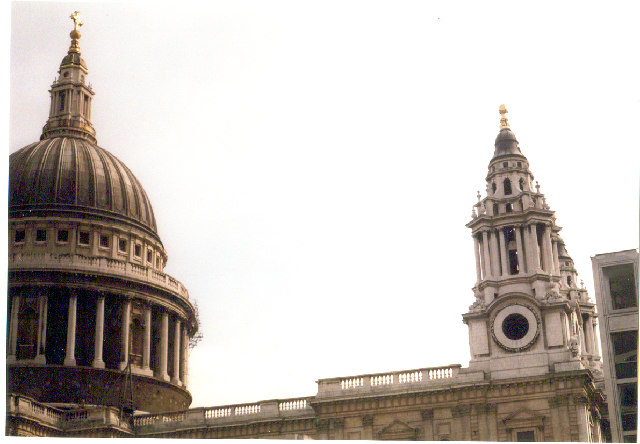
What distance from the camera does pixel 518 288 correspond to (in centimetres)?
4300

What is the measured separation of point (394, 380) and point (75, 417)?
12.1 meters

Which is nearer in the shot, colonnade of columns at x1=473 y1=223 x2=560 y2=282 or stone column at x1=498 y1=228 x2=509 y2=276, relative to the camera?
colonnade of columns at x1=473 y1=223 x2=560 y2=282

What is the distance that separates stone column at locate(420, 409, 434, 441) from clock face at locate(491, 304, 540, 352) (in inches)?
151

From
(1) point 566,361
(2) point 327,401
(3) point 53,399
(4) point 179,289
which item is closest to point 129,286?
(3) point 53,399

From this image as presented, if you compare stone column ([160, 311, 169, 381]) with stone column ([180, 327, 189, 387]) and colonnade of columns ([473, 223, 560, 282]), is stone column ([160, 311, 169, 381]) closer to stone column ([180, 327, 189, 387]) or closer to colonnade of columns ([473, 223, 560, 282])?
stone column ([180, 327, 189, 387])

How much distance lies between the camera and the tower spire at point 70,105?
40.5 meters

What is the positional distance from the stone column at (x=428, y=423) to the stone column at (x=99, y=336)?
13.9 m

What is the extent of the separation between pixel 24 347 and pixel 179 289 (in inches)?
370

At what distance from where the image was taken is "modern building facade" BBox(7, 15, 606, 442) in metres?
39.4

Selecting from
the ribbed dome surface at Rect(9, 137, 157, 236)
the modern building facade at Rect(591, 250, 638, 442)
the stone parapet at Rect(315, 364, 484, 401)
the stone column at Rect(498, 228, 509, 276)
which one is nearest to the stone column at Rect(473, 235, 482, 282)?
the stone column at Rect(498, 228, 509, 276)

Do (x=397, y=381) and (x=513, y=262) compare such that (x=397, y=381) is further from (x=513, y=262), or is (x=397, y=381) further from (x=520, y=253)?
(x=520, y=253)

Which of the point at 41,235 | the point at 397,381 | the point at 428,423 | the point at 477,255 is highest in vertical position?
the point at 41,235

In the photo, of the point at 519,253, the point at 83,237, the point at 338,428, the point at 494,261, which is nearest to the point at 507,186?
the point at 519,253

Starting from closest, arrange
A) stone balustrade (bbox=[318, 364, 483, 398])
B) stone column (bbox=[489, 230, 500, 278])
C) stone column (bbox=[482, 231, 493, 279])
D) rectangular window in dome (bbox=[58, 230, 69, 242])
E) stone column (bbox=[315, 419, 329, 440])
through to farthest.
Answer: stone balustrade (bbox=[318, 364, 483, 398]), stone column (bbox=[315, 419, 329, 440]), stone column (bbox=[482, 231, 493, 279]), stone column (bbox=[489, 230, 500, 278]), rectangular window in dome (bbox=[58, 230, 69, 242])
